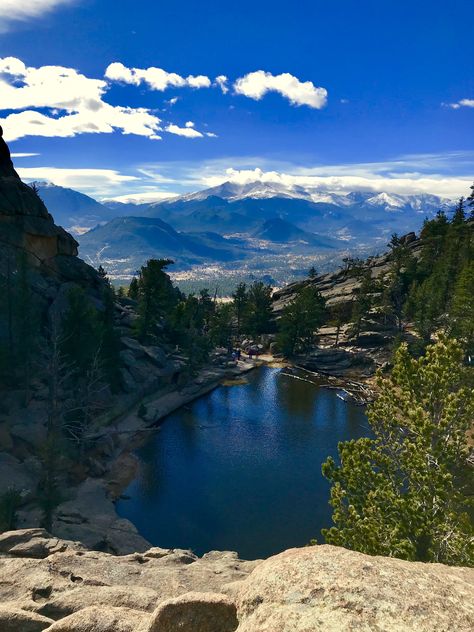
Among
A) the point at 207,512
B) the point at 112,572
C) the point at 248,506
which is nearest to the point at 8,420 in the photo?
the point at 207,512

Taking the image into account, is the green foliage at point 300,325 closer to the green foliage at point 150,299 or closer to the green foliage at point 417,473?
the green foliage at point 150,299

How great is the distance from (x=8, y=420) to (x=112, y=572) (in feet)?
132

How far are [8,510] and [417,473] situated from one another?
107 feet

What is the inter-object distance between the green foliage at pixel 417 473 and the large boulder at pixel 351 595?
10.9m

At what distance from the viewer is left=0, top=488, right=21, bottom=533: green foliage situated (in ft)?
111

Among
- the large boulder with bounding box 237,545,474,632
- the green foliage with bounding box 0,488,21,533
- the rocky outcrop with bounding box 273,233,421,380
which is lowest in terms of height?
the green foliage with bounding box 0,488,21,533

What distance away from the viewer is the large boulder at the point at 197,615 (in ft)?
30.2

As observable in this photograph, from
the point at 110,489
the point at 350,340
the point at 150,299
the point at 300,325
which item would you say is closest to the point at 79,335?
the point at 110,489

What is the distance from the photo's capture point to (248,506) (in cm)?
4712

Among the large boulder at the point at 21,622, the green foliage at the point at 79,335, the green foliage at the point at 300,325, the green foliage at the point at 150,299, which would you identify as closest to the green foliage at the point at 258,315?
the green foliage at the point at 300,325

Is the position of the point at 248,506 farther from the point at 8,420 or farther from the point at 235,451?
the point at 8,420

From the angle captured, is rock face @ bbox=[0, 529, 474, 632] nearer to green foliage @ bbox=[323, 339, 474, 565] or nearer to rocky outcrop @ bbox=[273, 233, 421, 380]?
green foliage @ bbox=[323, 339, 474, 565]

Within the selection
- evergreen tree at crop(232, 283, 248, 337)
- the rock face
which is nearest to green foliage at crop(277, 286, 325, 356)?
evergreen tree at crop(232, 283, 248, 337)

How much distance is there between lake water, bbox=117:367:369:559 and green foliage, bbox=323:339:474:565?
21884 millimetres
